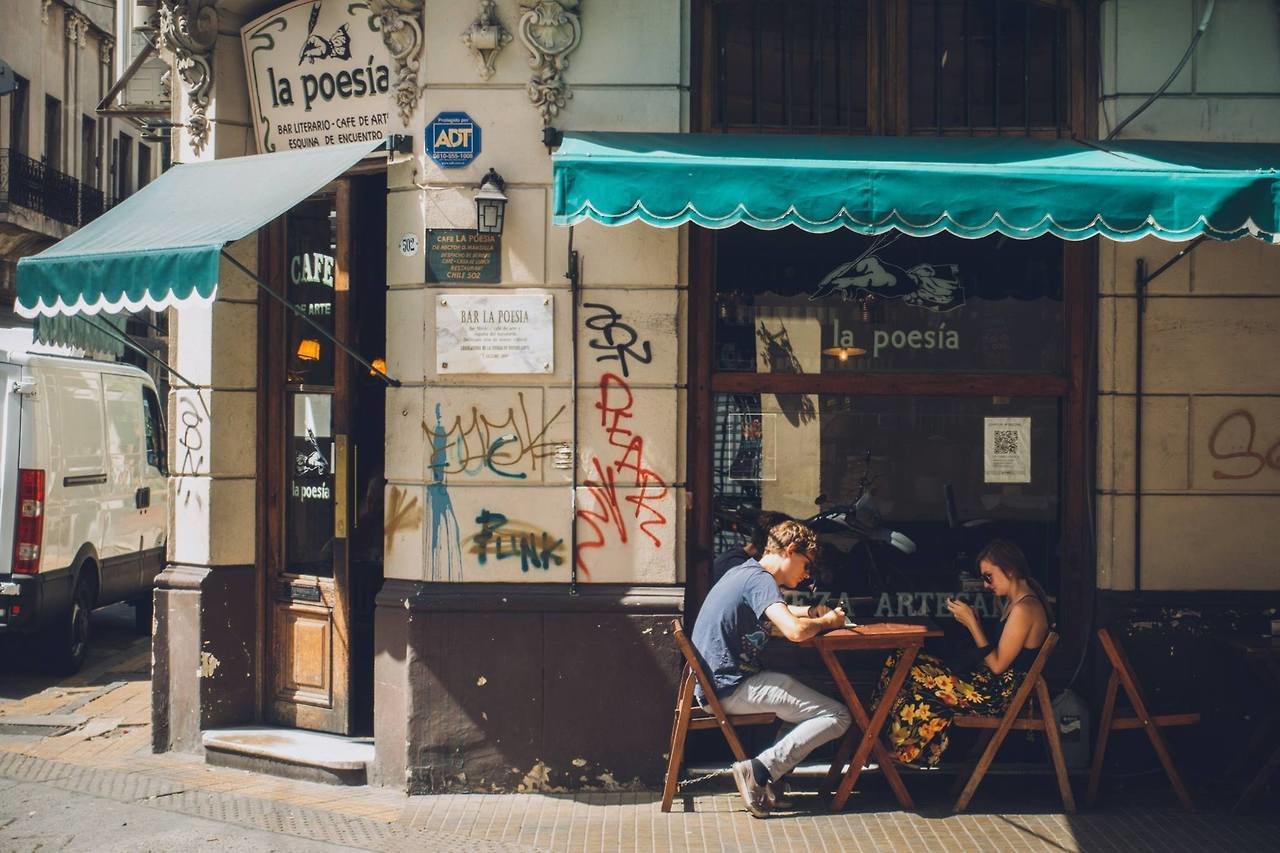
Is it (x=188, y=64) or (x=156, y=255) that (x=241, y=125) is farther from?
(x=156, y=255)

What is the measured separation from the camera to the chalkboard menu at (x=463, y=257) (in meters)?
6.68

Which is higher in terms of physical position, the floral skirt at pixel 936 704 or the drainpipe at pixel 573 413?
the drainpipe at pixel 573 413

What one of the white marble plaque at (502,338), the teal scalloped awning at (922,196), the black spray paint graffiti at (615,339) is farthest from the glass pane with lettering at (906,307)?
the teal scalloped awning at (922,196)

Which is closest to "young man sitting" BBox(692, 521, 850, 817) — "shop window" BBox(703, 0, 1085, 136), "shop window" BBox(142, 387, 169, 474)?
"shop window" BBox(703, 0, 1085, 136)

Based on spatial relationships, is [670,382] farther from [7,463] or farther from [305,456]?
[7,463]

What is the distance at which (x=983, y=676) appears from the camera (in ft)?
21.0

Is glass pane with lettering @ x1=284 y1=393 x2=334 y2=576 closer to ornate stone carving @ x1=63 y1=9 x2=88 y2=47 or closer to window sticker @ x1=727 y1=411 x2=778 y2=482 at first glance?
window sticker @ x1=727 y1=411 x2=778 y2=482

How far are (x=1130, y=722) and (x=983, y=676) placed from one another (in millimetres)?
760

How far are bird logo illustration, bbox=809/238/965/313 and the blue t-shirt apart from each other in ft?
5.59

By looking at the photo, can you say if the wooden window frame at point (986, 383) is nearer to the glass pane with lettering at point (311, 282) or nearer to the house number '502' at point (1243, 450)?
the house number '502' at point (1243, 450)

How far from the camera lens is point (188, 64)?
7.45m

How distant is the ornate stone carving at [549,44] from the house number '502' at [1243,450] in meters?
3.91

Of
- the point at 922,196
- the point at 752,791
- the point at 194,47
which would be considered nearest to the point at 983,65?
the point at 922,196

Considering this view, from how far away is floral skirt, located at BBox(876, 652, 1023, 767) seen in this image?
20.8 feet
